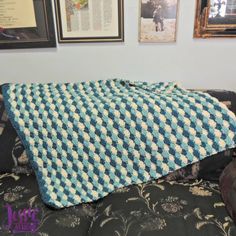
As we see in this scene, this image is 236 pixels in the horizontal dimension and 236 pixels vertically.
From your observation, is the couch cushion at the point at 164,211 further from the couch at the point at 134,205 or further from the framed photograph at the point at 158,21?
the framed photograph at the point at 158,21

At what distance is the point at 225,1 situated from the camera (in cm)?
146

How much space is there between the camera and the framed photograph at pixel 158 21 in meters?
1.51

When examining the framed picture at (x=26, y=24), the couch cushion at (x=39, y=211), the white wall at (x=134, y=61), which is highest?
the framed picture at (x=26, y=24)

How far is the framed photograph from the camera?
4.95ft

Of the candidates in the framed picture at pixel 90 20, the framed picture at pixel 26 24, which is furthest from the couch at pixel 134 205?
the framed picture at pixel 90 20

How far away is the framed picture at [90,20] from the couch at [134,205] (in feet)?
1.96

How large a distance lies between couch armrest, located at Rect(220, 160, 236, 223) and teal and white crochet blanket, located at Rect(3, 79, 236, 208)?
115 mm

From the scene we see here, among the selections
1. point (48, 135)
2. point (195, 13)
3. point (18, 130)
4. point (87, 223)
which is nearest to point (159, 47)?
point (195, 13)

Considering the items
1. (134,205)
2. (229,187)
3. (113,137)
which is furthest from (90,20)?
(229,187)

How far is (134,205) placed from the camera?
1.24 m

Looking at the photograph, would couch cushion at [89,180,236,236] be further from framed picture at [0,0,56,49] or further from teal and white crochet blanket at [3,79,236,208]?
framed picture at [0,0,56,49]

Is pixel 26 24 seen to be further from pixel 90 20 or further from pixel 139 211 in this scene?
pixel 139 211

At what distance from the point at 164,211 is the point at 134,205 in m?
0.14

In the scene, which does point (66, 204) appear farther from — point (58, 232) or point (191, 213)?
point (191, 213)
